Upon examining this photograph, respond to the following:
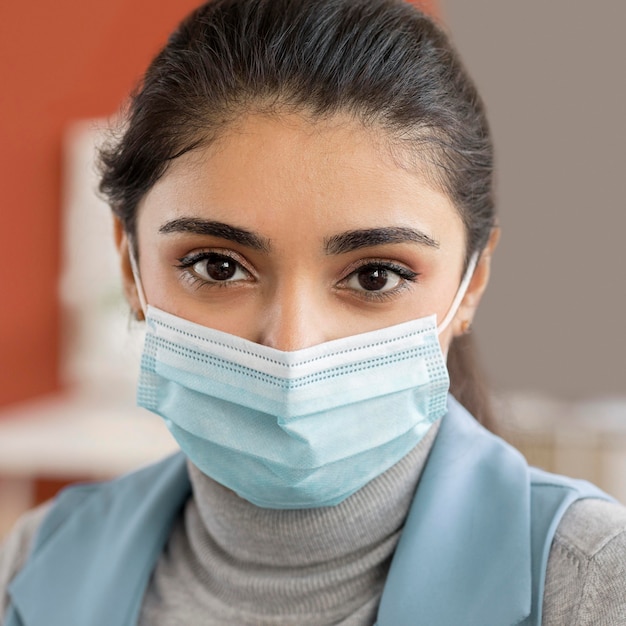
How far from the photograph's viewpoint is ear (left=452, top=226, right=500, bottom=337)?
1213 mm

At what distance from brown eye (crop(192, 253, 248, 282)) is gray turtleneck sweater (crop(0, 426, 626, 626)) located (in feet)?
0.97

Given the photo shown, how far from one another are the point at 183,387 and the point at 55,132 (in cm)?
262

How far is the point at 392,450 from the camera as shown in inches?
43.4

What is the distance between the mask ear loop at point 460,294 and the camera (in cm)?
114

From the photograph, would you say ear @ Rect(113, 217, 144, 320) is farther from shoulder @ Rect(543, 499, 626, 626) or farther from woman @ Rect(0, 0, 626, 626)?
shoulder @ Rect(543, 499, 626, 626)

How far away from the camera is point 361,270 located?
1.07m

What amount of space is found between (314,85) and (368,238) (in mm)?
193

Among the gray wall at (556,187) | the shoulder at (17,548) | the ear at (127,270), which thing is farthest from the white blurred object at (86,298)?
the ear at (127,270)

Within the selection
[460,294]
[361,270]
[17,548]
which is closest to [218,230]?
[361,270]

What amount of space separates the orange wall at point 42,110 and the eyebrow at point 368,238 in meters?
2.55

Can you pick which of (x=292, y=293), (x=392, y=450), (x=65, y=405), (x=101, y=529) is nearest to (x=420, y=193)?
(x=292, y=293)

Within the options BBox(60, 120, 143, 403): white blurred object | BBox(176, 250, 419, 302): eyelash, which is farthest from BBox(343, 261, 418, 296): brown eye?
BBox(60, 120, 143, 403): white blurred object

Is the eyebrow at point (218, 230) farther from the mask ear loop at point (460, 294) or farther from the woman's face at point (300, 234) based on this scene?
the mask ear loop at point (460, 294)

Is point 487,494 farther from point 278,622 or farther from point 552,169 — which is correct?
point 552,169
